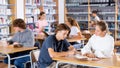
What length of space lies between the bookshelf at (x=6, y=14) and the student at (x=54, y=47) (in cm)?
441

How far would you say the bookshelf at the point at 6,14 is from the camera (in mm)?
7841

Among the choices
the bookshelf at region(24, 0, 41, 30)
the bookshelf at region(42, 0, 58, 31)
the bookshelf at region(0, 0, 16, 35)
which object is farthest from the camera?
the bookshelf at region(42, 0, 58, 31)

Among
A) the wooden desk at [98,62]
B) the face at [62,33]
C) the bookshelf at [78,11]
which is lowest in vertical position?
the wooden desk at [98,62]

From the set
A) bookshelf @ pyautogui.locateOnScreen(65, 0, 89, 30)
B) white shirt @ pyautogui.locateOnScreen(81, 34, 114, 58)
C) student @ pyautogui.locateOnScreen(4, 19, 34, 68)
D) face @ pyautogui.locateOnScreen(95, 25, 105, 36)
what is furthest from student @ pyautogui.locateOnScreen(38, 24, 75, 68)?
bookshelf @ pyautogui.locateOnScreen(65, 0, 89, 30)

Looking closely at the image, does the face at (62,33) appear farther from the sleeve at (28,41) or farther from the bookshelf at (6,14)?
the bookshelf at (6,14)

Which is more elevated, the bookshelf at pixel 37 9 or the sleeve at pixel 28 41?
the bookshelf at pixel 37 9

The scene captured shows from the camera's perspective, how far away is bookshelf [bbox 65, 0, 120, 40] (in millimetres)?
9528

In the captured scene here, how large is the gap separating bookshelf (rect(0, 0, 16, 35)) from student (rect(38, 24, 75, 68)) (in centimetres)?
441

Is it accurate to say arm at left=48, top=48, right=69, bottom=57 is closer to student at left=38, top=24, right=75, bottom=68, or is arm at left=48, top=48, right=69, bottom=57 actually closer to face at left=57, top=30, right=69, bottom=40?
student at left=38, top=24, right=75, bottom=68

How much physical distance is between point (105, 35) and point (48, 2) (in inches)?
240

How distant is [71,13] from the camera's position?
1037 cm

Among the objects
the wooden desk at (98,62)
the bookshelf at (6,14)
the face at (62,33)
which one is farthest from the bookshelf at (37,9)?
the wooden desk at (98,62)

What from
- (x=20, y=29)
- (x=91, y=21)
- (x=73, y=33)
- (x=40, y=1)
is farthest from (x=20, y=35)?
(x=91, y=21)

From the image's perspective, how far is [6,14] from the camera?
7992 millimetres
